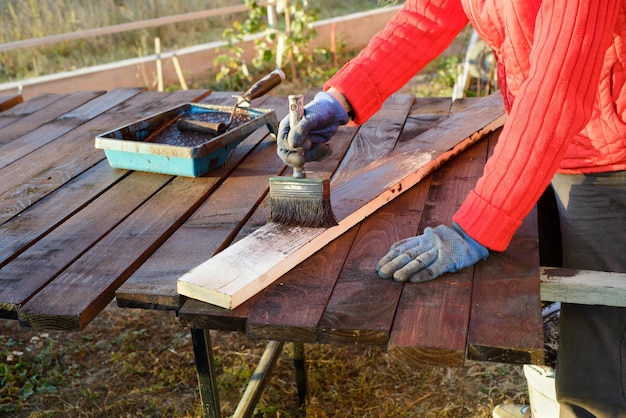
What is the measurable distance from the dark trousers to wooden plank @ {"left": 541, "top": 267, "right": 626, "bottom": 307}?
12 centimetres

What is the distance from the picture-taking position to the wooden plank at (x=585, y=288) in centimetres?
156

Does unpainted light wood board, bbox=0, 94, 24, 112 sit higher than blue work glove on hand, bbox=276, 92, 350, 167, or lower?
lower

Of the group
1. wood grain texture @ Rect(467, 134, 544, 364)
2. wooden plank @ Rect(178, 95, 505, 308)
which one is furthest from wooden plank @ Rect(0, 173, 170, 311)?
wood grain texture @ Rect(467, 134, 544, 364)

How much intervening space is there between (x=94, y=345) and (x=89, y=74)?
138 inches

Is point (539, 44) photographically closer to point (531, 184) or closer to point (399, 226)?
point (531, 184)

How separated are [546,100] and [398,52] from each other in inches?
27.7

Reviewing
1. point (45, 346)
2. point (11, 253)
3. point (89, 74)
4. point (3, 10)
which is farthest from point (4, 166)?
point (3, 10)

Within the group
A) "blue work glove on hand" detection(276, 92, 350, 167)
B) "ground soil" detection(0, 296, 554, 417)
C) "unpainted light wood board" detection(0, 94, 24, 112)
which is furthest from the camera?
"unpainted light wood board" detection(0, 94, 24, 112)

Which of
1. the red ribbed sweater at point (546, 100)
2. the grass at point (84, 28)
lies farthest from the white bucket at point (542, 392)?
the grass at point (84, 28)

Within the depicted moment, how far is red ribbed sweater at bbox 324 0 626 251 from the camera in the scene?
4.90ft

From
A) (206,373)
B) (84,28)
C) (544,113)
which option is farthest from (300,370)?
(84,28)

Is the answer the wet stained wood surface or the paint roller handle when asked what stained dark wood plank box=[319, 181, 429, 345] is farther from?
the paint roller handle

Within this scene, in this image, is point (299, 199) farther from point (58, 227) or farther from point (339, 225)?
point (58, 227)

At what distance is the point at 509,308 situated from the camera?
1.42 metres
